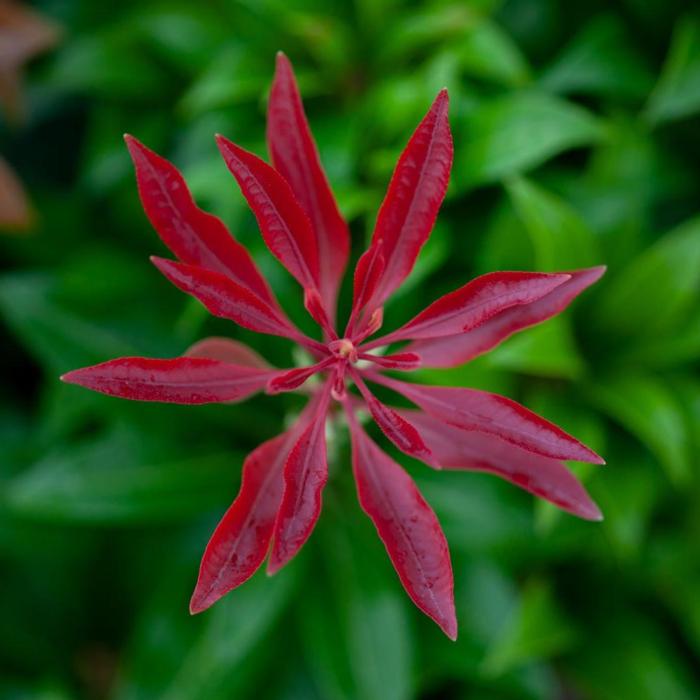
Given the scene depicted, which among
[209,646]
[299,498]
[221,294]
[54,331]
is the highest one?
[221,294]

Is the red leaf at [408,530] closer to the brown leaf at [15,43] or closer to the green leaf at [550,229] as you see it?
the green leaf at [550,229]

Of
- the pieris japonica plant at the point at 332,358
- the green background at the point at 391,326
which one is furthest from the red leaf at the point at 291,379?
the green background at the point at 391,326

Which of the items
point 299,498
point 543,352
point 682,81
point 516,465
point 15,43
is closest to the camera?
point 299,498

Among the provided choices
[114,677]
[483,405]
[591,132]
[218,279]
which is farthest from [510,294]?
[114,677]

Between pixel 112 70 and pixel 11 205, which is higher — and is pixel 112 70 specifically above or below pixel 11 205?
above

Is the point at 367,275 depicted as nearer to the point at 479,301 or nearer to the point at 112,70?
the point at 479,301

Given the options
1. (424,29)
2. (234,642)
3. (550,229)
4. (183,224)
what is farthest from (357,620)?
(424,29)
